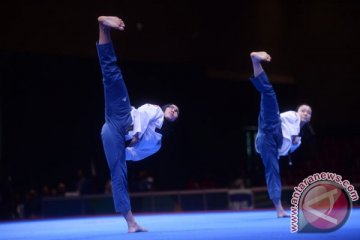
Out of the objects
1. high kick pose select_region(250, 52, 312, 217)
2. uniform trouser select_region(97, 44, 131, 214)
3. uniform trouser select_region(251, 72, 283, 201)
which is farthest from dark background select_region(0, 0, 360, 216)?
uniform trouser select_region(97, 44, 131, 214)

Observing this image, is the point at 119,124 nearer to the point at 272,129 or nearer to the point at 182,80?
the point at 272,129

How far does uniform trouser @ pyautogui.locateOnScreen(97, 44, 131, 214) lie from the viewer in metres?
3.86

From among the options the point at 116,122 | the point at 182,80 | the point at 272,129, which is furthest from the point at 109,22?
the point at 182,80

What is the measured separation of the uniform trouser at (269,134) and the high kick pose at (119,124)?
1105mm

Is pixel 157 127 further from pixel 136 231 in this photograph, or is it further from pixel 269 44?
pixel 269 44

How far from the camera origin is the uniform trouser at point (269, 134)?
4.83 meters

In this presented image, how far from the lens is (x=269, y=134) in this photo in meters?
5.00

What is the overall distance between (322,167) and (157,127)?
731 centimetres

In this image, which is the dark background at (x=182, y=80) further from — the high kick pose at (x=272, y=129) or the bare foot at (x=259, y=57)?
the bare foot at (x=259, y=57)

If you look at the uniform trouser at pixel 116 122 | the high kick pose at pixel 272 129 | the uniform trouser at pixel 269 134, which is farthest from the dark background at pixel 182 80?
the uniform trouser at pixel 116 122

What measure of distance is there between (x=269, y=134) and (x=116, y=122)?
1618 millimetres

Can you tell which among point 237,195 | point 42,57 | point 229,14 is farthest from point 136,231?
point 229,14

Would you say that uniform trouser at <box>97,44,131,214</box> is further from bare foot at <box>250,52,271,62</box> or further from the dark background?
the dark background

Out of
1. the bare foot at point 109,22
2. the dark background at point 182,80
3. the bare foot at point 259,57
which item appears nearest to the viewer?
the bare foot at point 109,22
